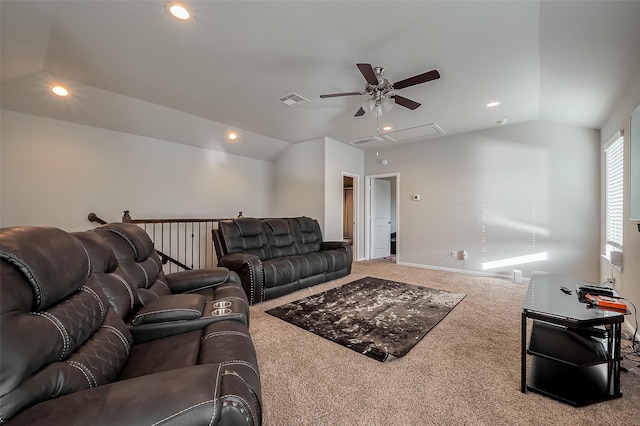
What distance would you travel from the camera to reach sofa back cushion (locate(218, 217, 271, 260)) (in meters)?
3.49

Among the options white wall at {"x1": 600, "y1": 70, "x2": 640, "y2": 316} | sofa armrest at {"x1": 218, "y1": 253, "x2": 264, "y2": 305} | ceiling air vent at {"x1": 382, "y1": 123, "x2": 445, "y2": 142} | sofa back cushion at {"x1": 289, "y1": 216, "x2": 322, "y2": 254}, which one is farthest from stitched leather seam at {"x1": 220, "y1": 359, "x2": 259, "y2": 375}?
ceiling air vent at {"x1": 382, "y1": 123, "x2": 445, "y2": 142}

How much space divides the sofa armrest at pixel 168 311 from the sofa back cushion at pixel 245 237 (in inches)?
75.5

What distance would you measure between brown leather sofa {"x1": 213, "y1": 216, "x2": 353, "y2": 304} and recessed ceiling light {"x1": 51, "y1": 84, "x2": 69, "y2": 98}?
243 centimetres

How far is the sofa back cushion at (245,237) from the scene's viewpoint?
3.49 meters

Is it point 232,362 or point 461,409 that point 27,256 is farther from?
point 461,409

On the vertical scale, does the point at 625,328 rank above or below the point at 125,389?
below

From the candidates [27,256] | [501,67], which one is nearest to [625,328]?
[501,67]

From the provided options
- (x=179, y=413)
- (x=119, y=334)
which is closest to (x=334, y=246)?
(x=119, y=334)

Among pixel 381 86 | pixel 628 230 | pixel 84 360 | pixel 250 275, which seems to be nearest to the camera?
pixel 84 360

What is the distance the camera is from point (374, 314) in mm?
2752

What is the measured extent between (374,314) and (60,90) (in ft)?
15.0

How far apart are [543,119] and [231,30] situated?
15.0ft

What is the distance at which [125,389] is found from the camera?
0.75m

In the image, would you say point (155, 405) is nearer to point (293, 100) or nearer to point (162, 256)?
point (293, 100)
